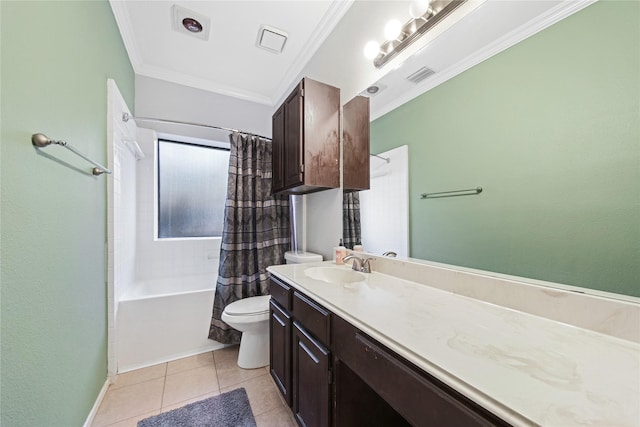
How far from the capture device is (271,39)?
81.0 inches

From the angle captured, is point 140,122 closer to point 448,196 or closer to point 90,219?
point 90,219

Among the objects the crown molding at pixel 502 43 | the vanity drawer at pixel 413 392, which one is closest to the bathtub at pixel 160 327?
the vanity drawer at pixel 413 392

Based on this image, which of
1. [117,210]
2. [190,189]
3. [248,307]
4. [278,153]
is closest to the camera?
[117,210]

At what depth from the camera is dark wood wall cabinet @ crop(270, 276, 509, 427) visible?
0.55 metres

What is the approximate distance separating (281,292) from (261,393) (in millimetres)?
777

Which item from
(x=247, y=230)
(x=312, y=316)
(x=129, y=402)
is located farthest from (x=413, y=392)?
(x=247, y=230)

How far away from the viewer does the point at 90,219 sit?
1.40 metres

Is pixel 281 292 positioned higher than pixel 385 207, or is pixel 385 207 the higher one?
pixel 385 207

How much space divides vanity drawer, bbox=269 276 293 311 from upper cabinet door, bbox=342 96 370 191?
0.79 meters

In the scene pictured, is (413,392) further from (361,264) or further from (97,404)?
(97,404)

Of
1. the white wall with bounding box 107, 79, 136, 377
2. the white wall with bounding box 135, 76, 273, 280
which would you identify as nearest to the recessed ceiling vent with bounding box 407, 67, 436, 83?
the white wall with bounding box 107, 79, 136, 377

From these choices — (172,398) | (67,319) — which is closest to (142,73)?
(67,319)

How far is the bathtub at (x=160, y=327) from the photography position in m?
1.88

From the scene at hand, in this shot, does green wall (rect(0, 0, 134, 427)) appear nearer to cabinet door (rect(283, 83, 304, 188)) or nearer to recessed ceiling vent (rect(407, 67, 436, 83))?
cabinet door (rect(283, 83, 304, 188))
